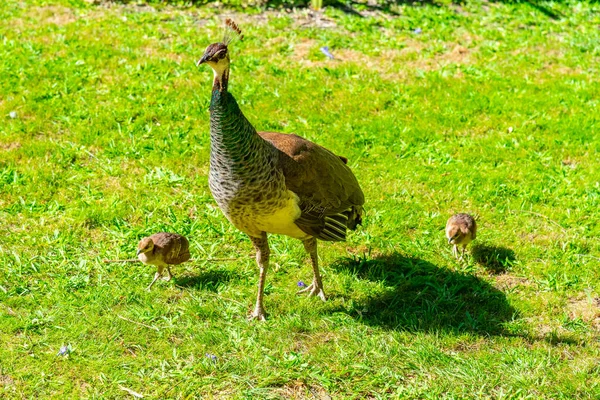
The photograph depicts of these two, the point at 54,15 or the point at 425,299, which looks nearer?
the point at 425,299

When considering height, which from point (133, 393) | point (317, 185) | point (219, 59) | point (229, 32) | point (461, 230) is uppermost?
point (229, 32)

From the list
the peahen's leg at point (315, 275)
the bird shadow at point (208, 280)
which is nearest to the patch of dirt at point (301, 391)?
the peahen's leg at point (315, 275)

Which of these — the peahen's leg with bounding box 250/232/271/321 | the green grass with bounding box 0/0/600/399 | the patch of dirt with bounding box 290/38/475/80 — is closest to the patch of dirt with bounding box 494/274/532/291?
the green grass with bounding box 0/0/600/399

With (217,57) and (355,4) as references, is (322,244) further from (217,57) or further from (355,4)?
(355,4)

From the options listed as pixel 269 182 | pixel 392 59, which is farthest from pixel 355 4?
pixel 269 182

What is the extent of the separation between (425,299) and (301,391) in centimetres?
158

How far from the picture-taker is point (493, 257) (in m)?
6.73

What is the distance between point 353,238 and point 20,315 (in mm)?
3016

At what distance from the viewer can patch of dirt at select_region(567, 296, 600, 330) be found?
5.89m

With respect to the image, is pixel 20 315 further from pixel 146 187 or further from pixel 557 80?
pixel 557 80

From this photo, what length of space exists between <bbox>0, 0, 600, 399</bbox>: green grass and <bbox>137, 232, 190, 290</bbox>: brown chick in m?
0.25

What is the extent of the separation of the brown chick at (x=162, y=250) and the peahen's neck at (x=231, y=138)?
3.59ft

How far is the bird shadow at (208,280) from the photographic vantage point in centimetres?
624

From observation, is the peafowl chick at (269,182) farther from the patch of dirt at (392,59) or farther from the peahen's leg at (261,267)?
the patch of dirt at (392,59)
